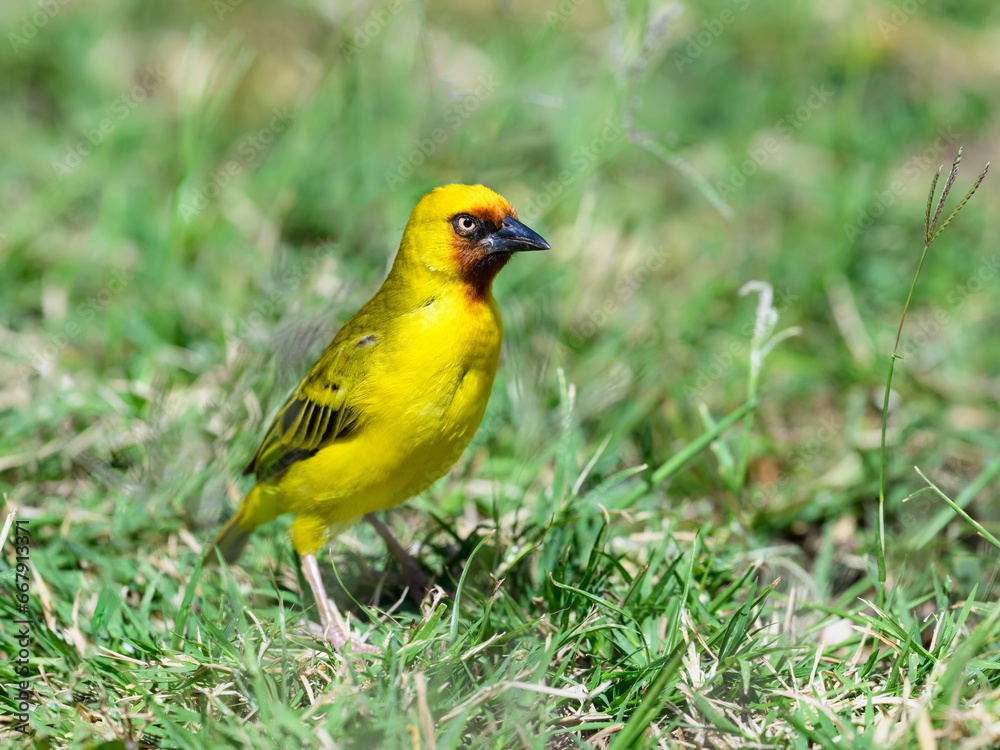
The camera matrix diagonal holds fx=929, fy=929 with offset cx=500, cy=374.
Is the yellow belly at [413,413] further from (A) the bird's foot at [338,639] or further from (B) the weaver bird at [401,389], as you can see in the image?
(A) the bird's foot at [338,639]

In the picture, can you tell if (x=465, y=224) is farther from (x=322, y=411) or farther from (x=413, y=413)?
(x=322, y=411)

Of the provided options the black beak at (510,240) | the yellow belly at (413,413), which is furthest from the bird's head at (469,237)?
the yellow belly at (413,413)

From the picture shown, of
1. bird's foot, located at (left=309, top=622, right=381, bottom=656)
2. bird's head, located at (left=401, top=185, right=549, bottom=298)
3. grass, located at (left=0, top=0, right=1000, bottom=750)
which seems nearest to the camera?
grass, located at (left=0, top=0, right=1000, bottom=750)

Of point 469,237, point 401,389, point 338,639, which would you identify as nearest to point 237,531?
point 338,639

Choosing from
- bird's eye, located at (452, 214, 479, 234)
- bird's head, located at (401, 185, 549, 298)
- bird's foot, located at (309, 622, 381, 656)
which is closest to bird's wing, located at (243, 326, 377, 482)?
bird's head, located at (401, 185, 549, 298)

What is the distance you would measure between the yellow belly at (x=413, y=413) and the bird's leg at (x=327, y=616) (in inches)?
6.8

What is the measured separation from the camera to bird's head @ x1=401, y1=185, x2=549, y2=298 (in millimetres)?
3254

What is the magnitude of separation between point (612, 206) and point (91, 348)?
10.4ft

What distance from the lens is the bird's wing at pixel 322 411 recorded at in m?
3.26

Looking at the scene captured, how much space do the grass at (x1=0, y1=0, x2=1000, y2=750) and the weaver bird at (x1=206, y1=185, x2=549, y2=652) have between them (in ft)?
1.17

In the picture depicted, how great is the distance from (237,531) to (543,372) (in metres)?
1.58

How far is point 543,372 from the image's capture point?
14.4 ft

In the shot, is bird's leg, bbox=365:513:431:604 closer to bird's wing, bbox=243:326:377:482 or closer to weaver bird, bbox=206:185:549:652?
weaver bird, bbox=206:185:549:652

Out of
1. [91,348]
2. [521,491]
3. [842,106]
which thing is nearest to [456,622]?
[521,491]
